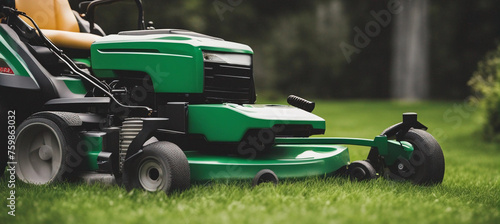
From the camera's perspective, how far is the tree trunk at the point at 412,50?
20.2m

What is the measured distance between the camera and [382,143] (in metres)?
4.50

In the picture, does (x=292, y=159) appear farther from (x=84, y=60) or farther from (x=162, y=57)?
(x=84, y=60)

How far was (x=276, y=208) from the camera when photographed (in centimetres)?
348

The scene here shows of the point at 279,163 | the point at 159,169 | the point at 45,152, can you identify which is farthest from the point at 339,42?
the point at 159,169

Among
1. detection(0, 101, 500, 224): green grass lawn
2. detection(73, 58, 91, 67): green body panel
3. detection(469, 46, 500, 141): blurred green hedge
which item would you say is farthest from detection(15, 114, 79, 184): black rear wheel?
detection(469, 46, 500, 141): blurred green hedge

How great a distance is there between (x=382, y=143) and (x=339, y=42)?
2071cm

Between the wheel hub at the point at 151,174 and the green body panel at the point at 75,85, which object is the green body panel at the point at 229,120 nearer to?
the wheel hub at the point at 151,174

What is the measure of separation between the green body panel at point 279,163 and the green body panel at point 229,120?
175 millimetres

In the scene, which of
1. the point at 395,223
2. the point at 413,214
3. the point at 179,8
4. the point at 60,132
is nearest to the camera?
the point at 395,223

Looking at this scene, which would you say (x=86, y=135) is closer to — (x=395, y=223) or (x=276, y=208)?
(x=276, y=208)

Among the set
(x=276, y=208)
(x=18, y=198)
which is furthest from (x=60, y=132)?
(x=276, y=208)

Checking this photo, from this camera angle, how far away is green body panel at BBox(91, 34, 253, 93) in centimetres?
434

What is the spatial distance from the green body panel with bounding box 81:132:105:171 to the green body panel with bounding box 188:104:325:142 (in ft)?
2.19

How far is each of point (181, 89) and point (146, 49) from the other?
42 centimetres
